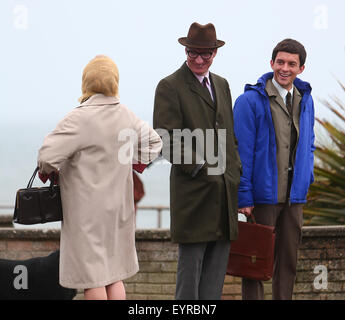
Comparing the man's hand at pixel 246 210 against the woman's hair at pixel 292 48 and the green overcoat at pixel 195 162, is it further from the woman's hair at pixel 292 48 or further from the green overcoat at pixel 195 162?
the woman's hair at pixel 292 48

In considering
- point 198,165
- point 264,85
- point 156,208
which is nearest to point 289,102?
point 264,85

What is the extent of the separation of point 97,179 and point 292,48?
168cm

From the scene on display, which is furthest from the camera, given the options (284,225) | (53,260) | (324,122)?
(324,122)

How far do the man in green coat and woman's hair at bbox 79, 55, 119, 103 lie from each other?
402 mm

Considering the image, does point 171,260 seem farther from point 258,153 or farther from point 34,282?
point 258,153

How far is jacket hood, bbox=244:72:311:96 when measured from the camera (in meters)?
5.56

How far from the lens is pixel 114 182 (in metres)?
4.83

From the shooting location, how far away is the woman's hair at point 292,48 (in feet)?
18.2

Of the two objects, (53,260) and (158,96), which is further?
(53,260)

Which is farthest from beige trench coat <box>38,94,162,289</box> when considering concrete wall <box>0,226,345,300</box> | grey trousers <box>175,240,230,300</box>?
concrete wall <box>0,226,345,300</box>

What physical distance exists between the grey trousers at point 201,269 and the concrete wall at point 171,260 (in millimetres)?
1772
